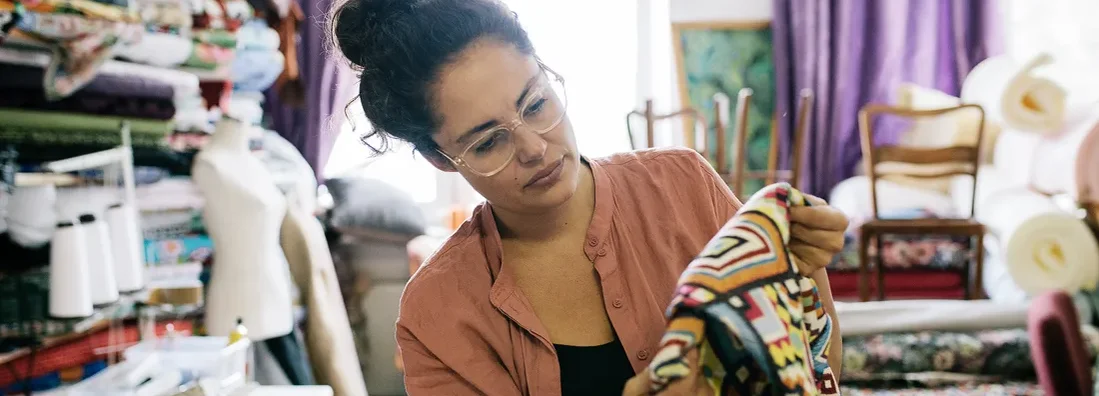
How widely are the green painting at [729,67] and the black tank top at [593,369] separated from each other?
12.2ft

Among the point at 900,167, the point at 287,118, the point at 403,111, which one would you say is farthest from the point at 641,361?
the point at 900,167

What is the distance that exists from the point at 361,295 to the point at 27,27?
1989mm

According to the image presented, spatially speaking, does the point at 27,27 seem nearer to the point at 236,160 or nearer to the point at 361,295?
the point at 236,160

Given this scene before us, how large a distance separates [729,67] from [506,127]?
3.87m

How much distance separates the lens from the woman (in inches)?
41.5

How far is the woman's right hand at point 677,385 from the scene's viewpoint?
0.81m

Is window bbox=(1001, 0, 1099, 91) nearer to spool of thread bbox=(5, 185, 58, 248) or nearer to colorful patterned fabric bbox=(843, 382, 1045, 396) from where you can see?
colorful patterned fabric bbox=(843, 382, 1045, 396)

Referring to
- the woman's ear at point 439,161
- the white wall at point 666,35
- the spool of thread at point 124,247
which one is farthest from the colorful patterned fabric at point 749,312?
the white wall at point 666,35

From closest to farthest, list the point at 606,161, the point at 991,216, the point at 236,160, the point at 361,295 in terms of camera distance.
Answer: the point at 606,161 < the point at 236,160 < the point at 361,295 < the point at 991,216

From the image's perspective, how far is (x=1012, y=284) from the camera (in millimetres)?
3457

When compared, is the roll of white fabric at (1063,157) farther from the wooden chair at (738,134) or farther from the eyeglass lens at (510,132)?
the eyeglass lens at (510,132)

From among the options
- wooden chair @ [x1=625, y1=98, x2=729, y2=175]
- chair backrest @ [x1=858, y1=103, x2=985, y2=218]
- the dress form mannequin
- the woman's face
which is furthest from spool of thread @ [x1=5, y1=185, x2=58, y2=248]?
chair backrest @ [x1=858, y1=103, x2=985, y2=218]

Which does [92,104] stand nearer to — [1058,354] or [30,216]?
[30,216]

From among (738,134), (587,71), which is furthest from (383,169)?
(738,134)
